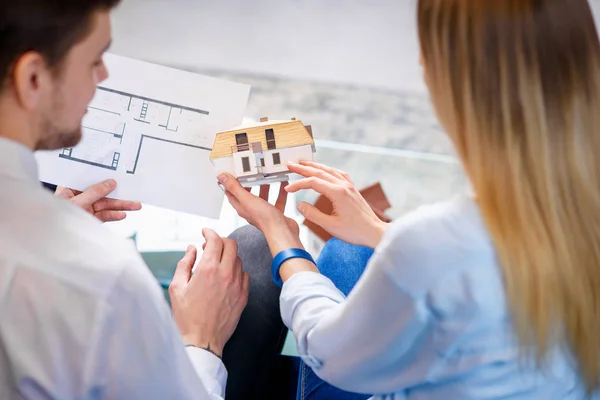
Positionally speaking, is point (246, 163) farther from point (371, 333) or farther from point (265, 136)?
point (371, 333)

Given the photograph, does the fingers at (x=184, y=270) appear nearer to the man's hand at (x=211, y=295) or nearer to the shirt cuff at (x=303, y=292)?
the man's hand at (x=211, y=295)

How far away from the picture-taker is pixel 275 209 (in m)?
0.90

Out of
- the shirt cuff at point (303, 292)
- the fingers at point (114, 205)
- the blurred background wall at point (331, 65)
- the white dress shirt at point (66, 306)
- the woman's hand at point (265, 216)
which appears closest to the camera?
the white dress shirt at point (66, 306)

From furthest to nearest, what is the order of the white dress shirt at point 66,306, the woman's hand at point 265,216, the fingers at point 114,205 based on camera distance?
the fingers at point 114,205, the woman's hand at point 265,216, the white dress shirt at point 66,306

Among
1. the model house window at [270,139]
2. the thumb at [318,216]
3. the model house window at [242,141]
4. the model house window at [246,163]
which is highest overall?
the model house window at [270,139]

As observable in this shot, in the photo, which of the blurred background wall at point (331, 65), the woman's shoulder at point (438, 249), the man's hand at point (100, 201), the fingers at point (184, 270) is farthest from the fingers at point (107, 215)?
the blurred background wall at point (331, 65)

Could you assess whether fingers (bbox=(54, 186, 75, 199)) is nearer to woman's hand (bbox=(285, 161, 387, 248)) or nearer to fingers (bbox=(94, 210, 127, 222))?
fingers (bbox=(94, 210, 127, 222))

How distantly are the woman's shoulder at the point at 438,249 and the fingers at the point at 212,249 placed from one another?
0.39 metres

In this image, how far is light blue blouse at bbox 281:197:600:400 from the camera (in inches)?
22.3

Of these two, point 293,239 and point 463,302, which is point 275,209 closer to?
point 293,239

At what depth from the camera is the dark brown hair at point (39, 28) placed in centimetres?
54

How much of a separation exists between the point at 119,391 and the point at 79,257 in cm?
13

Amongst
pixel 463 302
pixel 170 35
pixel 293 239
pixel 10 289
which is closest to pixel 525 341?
pixel 463 302

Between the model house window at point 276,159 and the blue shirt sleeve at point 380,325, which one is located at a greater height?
the model house window at point 276,159
